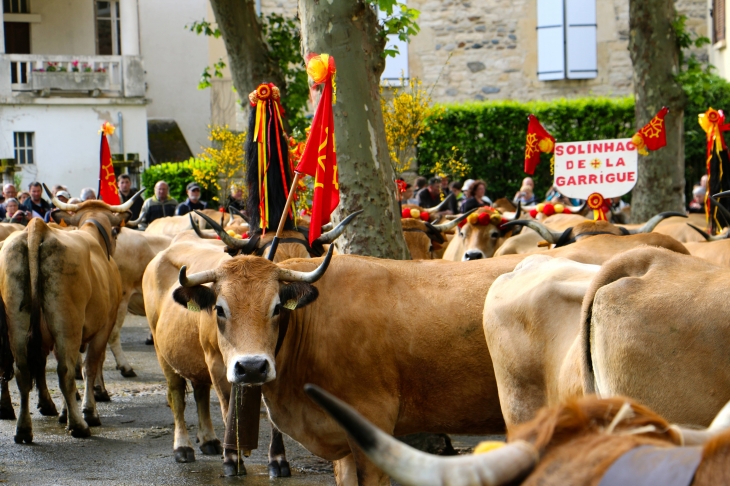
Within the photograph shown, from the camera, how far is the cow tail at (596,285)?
3932mm

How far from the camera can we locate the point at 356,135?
302 inches

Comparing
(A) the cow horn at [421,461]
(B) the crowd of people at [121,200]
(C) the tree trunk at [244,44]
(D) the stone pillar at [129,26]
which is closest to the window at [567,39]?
(B) the crowd of people at [121,200]

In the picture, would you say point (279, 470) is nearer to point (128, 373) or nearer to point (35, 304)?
point (35, 304)

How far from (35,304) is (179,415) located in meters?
1.73

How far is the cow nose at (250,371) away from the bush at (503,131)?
59.9ft

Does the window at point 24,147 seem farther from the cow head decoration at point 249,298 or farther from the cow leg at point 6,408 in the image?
the cow head decoration at point 249,298

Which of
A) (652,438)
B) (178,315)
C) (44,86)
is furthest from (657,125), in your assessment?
(44,86)

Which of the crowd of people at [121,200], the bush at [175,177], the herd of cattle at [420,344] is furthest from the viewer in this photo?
the bush at [175,177]

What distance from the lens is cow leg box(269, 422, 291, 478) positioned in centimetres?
686

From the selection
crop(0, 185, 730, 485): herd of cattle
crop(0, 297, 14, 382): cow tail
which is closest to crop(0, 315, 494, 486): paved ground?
crop(0, 185, 730, 485): herd of cattle

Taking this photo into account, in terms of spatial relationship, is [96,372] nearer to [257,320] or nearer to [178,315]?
[178,315]

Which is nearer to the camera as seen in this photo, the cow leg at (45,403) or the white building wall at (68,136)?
the cow leg at (45,403)

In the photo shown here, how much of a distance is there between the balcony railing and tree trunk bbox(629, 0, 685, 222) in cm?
1755

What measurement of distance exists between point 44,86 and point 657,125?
1961 cm
